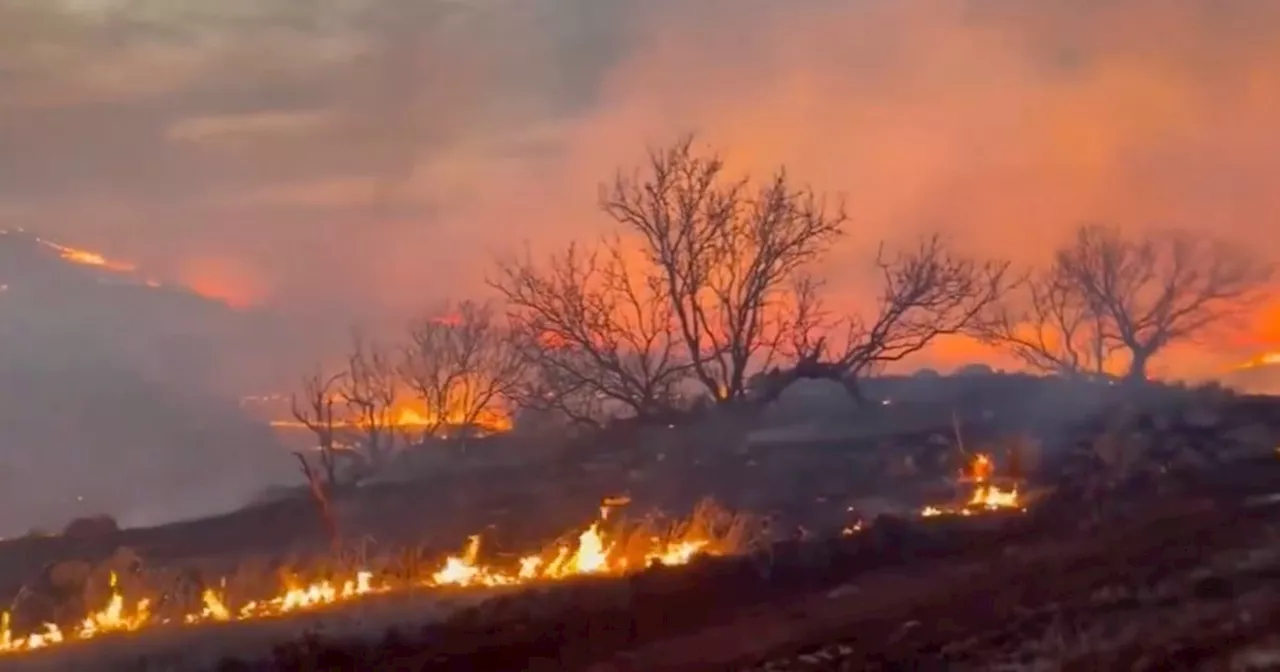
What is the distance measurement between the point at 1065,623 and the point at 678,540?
7.61 m

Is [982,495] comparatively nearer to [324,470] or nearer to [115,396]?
[324,470]

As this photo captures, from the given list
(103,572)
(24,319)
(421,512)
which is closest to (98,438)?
(24,319)

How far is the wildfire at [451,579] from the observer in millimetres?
14172

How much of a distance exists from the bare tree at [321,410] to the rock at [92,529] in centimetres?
568

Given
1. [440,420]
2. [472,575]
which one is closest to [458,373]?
[440,420]

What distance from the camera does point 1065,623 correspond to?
11.6m

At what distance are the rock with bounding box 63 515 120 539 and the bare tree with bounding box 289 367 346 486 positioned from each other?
568 cm

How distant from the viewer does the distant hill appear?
58.7 meters

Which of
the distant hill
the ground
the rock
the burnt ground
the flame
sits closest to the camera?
the burnt ground

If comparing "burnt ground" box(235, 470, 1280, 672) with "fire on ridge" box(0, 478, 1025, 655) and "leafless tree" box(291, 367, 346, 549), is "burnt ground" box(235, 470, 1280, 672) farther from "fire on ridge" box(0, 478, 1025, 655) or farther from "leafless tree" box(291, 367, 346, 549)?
"leafless tree" box(291, 367, 346, 549)

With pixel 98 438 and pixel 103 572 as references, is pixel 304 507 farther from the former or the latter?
pixel 98 438

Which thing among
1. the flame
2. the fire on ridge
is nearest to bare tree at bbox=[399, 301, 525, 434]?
the flame

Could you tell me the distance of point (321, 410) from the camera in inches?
1630

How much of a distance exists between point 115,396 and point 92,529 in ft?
160
